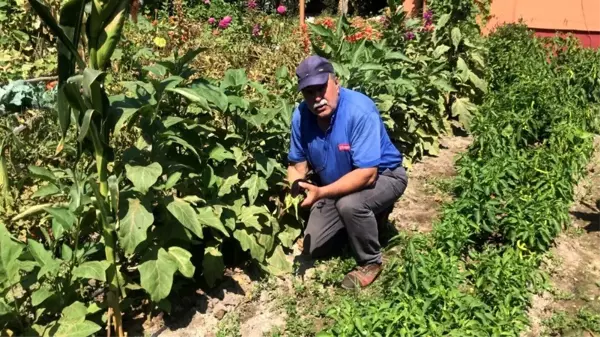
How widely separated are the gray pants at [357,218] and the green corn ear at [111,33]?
1710 mm

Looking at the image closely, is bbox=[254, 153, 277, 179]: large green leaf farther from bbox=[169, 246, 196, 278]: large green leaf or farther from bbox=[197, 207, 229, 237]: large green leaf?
bbox=[169, 246, 196, 278]: large green leaf

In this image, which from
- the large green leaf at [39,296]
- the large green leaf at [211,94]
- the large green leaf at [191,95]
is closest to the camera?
the large green leaf at [39,296]

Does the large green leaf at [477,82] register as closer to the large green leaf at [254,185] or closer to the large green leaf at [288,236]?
the large green leaf at [288,236]

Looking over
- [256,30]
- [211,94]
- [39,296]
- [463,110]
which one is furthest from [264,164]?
[256,30]

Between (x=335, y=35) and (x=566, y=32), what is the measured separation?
5467 millimetres

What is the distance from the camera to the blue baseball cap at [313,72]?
10.9 ft

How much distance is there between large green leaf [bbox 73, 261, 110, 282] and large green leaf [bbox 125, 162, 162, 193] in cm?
41

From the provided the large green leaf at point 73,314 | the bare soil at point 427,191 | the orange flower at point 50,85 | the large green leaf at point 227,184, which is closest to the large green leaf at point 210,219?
the large green leaf at point 227,184

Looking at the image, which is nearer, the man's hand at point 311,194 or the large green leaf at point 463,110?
the man's hand at point 311,194

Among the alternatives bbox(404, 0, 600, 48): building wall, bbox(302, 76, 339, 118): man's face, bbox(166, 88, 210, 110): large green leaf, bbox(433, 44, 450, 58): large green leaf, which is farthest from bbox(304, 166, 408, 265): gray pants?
bbox(404, 0, 600, 48): building wall

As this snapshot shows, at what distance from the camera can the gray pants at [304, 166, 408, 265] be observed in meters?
3.66

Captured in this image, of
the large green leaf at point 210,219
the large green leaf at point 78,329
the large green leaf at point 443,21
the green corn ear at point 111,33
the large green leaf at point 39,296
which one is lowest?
the large green leaf at point 78,329

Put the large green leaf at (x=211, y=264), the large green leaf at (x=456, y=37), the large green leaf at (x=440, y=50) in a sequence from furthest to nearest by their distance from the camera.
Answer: the large green leaf at (x=456, y=37) → the large green leaf at (x=440, y=50) → the large green leaf at (x=211, y=264)

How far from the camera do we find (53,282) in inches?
115
